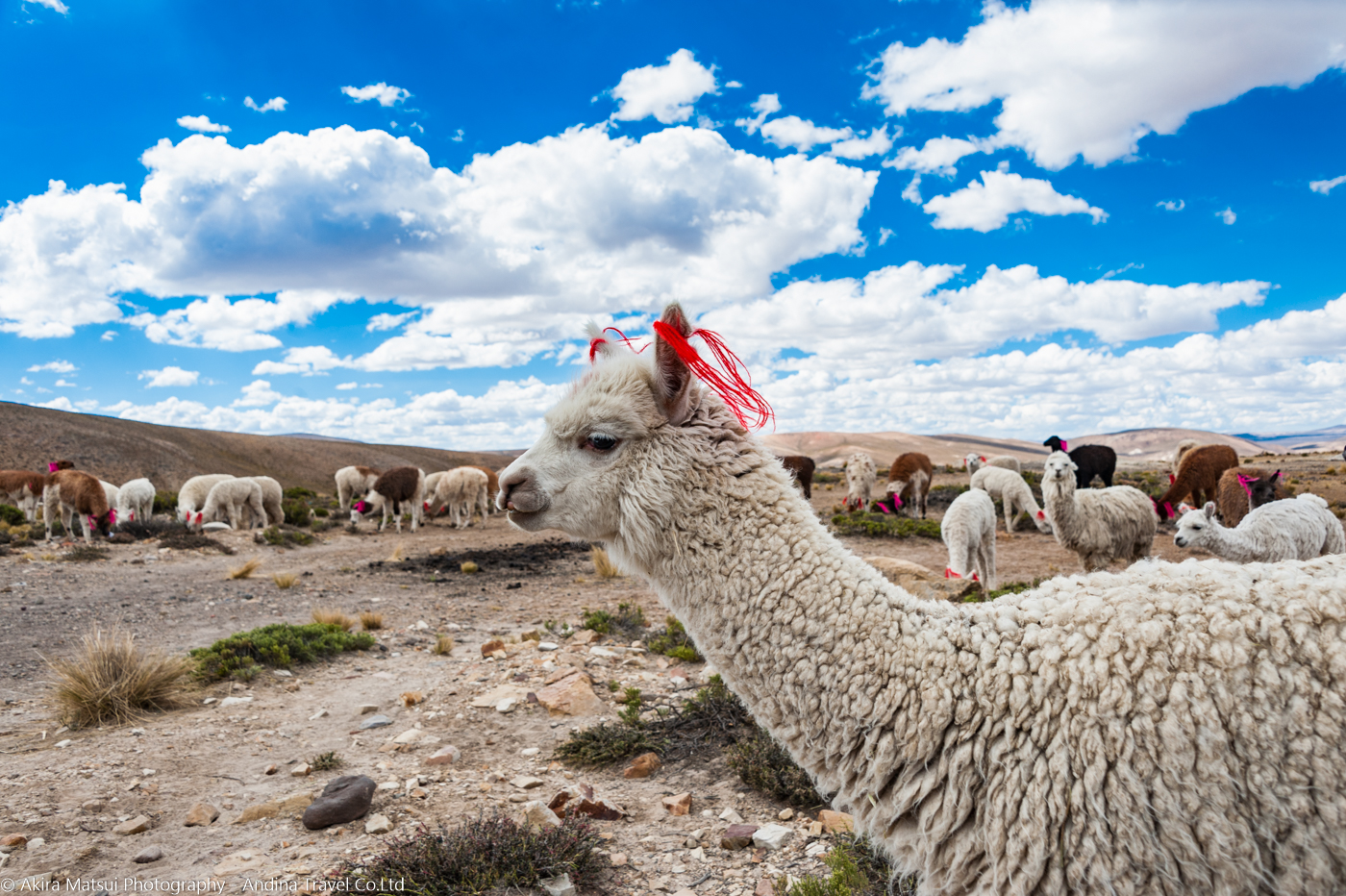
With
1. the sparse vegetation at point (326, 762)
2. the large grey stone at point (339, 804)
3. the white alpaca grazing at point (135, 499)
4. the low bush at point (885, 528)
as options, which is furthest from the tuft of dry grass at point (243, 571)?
the low bush at point (885, 528)

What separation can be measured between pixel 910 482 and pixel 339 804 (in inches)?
808

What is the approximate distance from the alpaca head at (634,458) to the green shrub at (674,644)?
192 inches

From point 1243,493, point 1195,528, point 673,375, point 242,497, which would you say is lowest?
point 242,497

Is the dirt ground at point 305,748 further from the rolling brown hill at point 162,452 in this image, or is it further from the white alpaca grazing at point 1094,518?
the rolling brown hill at point 162,452

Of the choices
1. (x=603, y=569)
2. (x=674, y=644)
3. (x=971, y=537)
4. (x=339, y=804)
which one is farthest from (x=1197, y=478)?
(x=339, y=804)

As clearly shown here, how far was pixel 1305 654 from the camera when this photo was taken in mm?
1972

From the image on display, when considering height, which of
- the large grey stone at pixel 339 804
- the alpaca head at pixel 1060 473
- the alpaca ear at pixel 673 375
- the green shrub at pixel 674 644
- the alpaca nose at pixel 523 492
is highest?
the alpaca ear at pixel 673 375

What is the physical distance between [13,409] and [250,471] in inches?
708

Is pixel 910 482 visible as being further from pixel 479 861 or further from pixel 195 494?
pixel 195 494

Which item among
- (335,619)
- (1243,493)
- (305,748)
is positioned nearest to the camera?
(305,748)

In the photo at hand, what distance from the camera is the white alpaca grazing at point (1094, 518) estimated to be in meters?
10.7

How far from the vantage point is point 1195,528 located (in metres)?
9.33

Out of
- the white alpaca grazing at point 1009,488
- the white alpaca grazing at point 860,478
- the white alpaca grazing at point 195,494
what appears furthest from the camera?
the white alpaca grazing at point 195,494

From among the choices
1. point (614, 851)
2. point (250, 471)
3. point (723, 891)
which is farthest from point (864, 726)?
point (250, 471)
